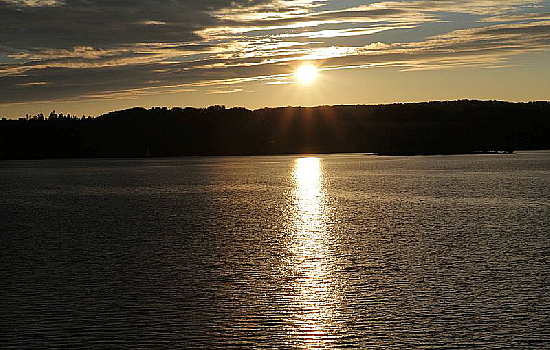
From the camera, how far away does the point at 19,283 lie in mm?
26359

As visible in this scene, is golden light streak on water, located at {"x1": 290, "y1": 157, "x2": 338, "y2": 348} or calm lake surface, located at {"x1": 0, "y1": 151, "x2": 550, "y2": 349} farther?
golden light streak on water, located at {"x1": 290, "y1": 157, "x2": 338, "y2": 348}

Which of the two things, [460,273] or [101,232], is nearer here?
[460,273]

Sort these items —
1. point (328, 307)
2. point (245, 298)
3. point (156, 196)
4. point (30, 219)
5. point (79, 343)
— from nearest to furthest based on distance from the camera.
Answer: point (79, 343) → point (328, 307) → point (245, 298) → point (30, 219) → point (156, 196)

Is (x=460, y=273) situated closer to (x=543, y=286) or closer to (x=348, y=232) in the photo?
(x=543, y=286)

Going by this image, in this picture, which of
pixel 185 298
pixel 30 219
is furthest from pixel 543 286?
pixel 30 219

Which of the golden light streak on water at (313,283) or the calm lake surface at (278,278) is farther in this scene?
the golden light streak on water at (313,283)

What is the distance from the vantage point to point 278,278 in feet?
89.6

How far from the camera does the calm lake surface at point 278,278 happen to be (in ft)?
64.0

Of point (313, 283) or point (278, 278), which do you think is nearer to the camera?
point (313, 283)

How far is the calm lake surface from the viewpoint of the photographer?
19516 mm

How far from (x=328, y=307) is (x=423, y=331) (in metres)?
3.66

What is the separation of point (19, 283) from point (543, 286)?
18.3 meters

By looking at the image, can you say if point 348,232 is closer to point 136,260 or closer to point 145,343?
point 136,260

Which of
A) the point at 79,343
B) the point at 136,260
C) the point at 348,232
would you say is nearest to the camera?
the point at 79,343
